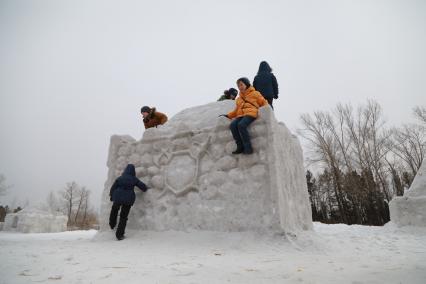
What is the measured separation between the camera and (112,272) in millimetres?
2225

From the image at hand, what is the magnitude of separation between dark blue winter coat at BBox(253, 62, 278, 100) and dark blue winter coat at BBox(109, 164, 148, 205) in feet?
9.71

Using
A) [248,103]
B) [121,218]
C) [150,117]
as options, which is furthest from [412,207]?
[121,218]

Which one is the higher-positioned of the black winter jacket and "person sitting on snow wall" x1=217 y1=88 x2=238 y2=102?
"person sitting on snow wall" x1=217 y1=88 x2=238 y2=102

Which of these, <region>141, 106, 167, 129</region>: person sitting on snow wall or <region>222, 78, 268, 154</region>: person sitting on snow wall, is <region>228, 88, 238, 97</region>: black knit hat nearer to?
<region>141, 106, 167, 129</region>: person sitting on snow wall

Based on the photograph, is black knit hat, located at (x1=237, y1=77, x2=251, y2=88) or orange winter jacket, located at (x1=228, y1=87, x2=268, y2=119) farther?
black knit hat, located at (x1=237, y1=77, x2=251, y2=88)

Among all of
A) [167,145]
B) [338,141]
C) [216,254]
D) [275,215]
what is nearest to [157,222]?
[167,145]

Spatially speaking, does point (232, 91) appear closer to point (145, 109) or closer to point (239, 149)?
point (145, 109)

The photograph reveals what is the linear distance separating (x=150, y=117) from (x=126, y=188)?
215 cm

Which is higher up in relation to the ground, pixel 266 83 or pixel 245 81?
pixel 266 83

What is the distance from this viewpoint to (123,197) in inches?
176

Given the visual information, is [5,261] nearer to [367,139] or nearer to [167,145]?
[167,145]

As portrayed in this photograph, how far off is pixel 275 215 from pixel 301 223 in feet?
4.13

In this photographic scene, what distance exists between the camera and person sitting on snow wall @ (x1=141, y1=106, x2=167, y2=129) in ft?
20.2

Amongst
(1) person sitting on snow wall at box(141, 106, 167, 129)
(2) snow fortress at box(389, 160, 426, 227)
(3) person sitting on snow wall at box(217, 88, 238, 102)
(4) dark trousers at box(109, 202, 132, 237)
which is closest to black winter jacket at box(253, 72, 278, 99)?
(3) person sitting on snow wall at box(217, 88, 238, 102)
